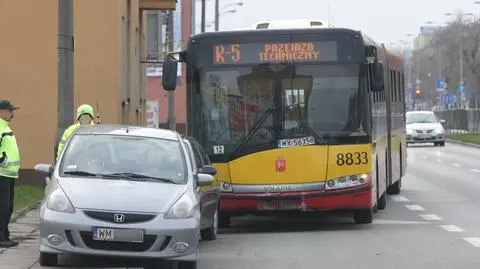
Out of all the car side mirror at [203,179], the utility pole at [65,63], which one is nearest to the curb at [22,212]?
the utility pole at [65,63]

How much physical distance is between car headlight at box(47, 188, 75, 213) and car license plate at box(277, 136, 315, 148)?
4.59 m

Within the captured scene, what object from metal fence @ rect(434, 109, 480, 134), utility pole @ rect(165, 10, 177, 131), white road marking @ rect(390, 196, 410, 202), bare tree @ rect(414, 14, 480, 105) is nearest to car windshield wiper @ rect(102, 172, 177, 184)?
white road marking @ rect(390, 196, 410, 202)

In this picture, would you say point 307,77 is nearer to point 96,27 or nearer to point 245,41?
point 245,41

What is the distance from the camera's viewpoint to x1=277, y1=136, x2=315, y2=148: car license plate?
45.8ft

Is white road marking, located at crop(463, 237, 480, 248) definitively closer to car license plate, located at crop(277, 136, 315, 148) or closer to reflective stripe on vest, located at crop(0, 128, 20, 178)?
car license plate, located at crop(277, 136, 315, 148)

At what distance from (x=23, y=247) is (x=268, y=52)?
4.50 m

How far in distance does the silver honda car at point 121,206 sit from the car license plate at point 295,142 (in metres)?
3.05

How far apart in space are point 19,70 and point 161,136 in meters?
11.0

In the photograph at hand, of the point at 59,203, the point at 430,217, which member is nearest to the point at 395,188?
the point at 430,217

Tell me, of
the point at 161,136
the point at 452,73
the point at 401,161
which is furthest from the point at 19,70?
the point at 452,73

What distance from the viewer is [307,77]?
14141 millimetres

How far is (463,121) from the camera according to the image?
68.6m

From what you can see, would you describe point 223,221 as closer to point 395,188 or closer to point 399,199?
point 399,199

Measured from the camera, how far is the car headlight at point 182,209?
9.91 metres
